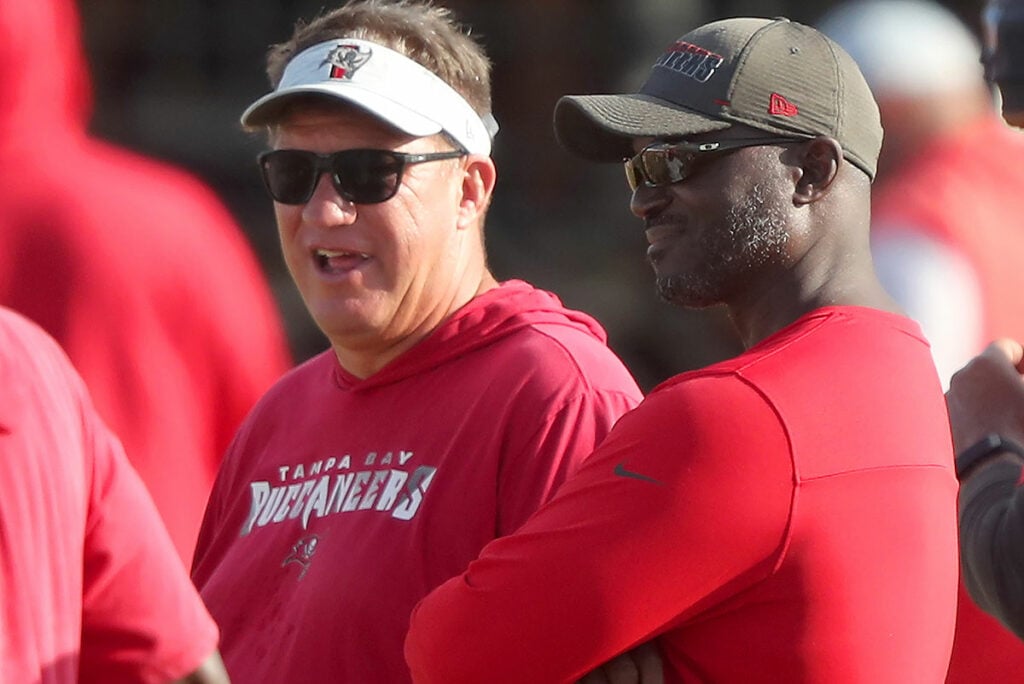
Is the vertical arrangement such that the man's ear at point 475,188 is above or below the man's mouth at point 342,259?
above

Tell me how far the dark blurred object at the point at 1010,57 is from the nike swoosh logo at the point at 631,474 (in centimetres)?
71

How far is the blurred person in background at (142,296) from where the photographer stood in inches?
148

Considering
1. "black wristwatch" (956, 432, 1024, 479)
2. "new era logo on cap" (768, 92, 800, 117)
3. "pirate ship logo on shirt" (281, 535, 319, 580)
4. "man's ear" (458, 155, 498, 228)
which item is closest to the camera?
"black wristwatch" (956, 432, 1024, 479)

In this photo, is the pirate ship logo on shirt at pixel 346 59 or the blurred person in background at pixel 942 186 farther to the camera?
the blurred person in background at pixel 942 186

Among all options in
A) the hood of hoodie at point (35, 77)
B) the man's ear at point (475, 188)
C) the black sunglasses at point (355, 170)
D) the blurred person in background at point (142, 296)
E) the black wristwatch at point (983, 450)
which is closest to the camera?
the black wristwatch at point (983, 450)

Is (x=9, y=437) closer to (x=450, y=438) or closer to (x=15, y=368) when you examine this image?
(x=15, y=368)

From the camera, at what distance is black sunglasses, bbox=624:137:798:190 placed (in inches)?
103

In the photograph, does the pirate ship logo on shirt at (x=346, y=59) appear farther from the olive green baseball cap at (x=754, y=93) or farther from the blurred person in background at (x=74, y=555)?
the blurred person in background at (x=74, y=555)

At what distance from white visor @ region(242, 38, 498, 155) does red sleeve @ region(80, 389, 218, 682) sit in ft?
3.58

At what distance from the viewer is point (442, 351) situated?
3174 millimetres

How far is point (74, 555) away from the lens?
2191 millimetres

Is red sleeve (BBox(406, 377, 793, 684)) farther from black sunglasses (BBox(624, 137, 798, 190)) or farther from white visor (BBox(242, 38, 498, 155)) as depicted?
white visor (BBox(242, 38, 498, 155))

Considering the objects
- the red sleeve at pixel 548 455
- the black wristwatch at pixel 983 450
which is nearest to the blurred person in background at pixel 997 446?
the black wristwatch at pixel 983 450

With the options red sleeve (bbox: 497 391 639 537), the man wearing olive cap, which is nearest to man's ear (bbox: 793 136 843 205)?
the man wearing olive cap
